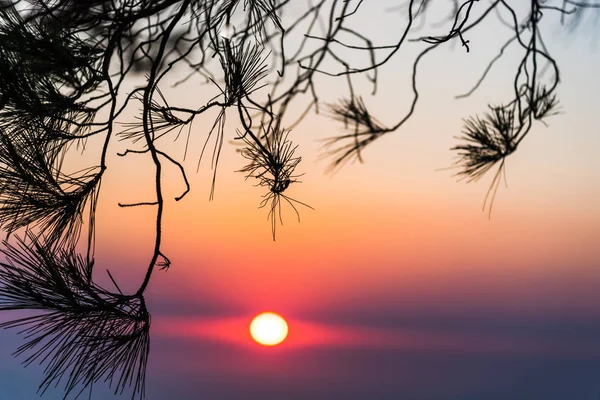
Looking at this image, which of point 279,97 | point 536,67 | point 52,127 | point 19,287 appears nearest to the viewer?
point 19,287

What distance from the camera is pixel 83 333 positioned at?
0.64 m

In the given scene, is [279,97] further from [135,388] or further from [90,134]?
[135,388]

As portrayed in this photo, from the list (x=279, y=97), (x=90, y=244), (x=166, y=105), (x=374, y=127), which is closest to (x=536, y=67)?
(x=374, y=127)

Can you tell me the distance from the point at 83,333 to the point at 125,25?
0.32 meters

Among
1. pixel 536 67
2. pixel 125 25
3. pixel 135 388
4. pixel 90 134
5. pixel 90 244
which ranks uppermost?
pixel 536 67

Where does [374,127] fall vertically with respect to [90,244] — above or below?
above

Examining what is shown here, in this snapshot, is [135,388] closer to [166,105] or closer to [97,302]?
[97,302]

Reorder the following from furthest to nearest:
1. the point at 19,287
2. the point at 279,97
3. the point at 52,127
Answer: the point at 279,97 → the point at 52,127 → the point at 19,287

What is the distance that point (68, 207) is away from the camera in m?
0.71

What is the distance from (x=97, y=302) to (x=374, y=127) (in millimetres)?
462

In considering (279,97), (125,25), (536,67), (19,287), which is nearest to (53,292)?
(19,287)

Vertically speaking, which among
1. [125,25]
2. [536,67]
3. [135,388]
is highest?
[536,67]

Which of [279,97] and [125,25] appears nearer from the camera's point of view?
[125,25]

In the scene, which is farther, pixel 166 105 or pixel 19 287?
pixel 166 105
